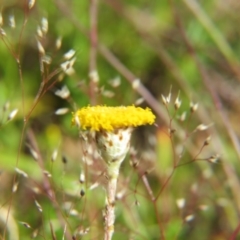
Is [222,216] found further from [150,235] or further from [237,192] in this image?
[150,235]

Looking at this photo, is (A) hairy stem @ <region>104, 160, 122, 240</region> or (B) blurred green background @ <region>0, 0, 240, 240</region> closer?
(A) hairy stem @ <region>104, 160, 122, 240</region>

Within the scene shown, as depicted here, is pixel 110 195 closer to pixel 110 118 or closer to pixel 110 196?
pixel 110 196

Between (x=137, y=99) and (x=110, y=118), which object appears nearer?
(x=110, y=118)

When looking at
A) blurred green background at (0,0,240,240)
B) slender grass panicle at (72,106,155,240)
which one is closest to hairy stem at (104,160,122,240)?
slender grass panicle at (72,106,155,240)

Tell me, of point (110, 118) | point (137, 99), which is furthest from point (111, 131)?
point (137, 99)

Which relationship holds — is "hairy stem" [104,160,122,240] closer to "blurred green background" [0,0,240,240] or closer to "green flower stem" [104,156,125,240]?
"green flower stem" [104,156,125,240]

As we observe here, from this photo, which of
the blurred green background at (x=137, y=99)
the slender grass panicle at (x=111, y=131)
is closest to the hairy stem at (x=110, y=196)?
→ the slender grass panicle at (x=111, y=131)

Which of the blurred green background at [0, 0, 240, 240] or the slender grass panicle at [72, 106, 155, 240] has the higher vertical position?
the slender grass panicle at [72, 106, 155, 240]

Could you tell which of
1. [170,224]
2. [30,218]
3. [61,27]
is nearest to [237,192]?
[170,224]
